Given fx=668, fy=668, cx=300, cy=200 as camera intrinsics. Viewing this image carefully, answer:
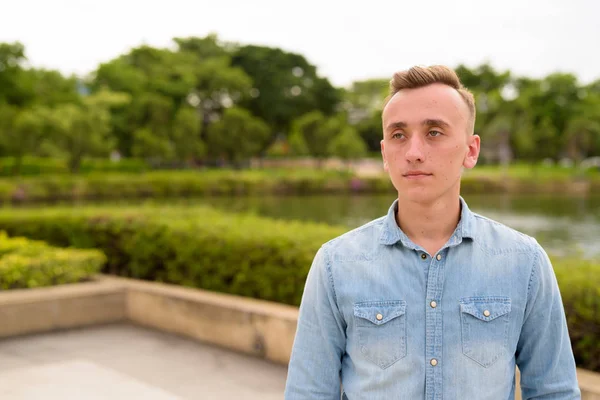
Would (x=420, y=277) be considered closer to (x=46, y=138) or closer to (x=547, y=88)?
(x=46, y=138)

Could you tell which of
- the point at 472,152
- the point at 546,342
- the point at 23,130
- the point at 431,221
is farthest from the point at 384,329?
the point at 23,130

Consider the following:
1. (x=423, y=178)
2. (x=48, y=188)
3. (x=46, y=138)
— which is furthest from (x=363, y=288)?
(x=46, y=138)

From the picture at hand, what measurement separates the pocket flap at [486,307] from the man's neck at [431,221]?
159 mm

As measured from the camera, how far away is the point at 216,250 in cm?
590

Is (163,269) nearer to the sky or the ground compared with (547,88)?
nearer to the ground

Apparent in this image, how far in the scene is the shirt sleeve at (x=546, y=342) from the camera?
5.43ft

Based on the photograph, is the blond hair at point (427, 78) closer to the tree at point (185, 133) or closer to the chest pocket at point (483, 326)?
the chest pocket at point (483, 326)

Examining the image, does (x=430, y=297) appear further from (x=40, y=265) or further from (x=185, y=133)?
(x=185, y=133)

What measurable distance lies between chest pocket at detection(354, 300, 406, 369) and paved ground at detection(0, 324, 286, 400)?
268 centimetres

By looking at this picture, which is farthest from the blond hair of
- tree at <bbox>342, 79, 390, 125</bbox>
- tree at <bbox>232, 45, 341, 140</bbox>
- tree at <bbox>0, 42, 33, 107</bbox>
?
tree at <bbox>342, 79, 390, 125</bbox>

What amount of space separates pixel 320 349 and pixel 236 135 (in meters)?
48.2

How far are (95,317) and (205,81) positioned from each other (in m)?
45.9

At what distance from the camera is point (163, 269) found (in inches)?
262

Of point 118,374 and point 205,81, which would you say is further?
point 205,81
